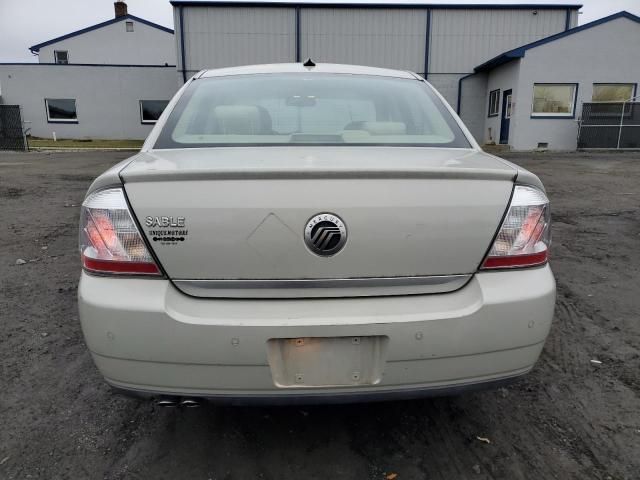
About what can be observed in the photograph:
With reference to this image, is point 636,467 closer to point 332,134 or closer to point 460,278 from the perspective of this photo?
point 460,278

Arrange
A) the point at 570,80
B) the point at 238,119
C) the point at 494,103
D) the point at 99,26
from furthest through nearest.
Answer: the point at 99,26, the point at 494,103, the point at 570,80, the point at 238,119

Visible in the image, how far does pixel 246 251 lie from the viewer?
167cm

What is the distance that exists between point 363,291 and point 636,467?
4.45 feet

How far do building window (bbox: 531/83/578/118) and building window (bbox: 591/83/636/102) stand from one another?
0.79 m

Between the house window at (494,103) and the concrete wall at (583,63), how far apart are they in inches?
97.3

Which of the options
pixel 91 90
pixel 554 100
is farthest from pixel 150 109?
pixel 554 100

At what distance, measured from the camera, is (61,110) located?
1023 inches

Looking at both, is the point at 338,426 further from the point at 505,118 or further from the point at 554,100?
the point at 505,118

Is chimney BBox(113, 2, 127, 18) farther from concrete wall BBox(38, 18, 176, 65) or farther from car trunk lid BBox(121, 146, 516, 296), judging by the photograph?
car trunk lid BBox(121, 146, 516, 296)

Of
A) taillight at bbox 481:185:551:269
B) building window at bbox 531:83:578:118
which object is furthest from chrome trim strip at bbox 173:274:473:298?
building window at bbox 531:83:578:118

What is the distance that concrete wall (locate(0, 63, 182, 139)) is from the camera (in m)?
25.5

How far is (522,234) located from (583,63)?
19.8 metres

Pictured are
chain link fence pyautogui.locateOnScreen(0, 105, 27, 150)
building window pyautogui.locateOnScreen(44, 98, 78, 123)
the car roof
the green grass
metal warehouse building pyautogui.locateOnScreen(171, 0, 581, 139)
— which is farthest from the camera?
building window pyautogui.locateOnScreen(44, 98, 78, 123)

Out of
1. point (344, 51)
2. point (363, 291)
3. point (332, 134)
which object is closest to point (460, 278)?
point (363, 291)
